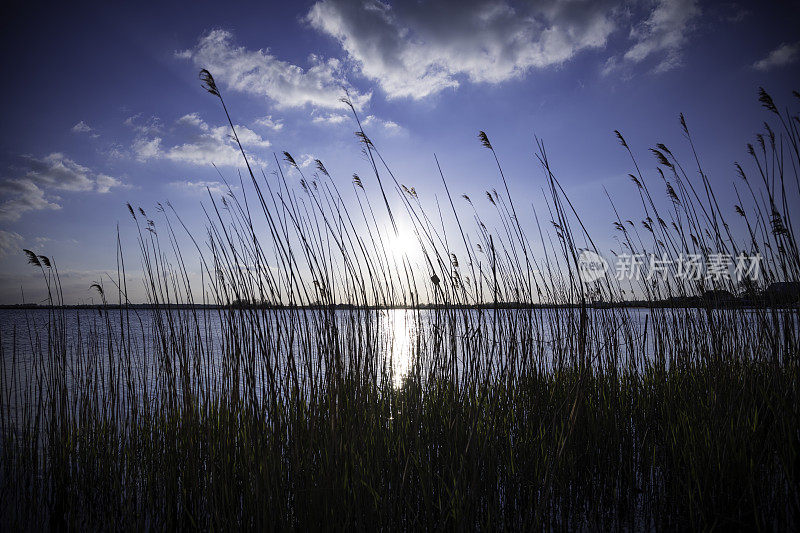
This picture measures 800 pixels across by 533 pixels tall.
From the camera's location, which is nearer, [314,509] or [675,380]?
[314,509]

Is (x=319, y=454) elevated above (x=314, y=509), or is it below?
above

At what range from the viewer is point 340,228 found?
228 centimetres

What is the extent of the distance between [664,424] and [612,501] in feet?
2.66

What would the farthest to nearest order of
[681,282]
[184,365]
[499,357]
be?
[681,282], [499,357], [184,365]

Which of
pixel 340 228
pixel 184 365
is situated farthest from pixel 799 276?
pixel 184 365

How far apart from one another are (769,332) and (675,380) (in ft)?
2.67

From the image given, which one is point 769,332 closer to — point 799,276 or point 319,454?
point 799,276

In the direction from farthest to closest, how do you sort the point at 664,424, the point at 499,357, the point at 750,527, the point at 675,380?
the point at 675,380 < the point at 664,424 < the point at 499,357 < the point at 750,527

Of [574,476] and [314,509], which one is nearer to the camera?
[314,509]

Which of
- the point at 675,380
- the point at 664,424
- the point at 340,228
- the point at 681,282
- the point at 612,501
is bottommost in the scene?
the point at 612,501

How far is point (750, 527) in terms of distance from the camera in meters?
1.73

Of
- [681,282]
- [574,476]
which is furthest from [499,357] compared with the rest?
[681,282]

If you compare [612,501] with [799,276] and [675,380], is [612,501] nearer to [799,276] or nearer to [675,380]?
[675,380]

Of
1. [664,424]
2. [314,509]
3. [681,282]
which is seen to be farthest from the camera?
[681,282]
